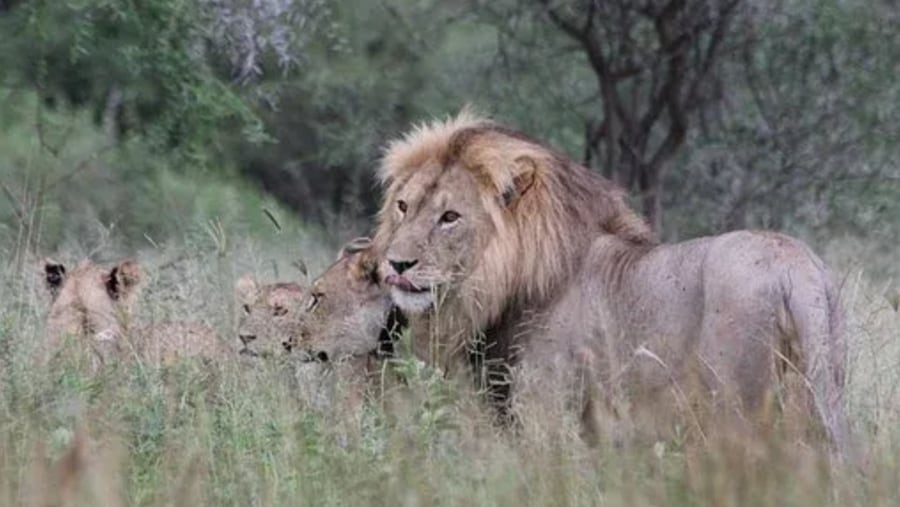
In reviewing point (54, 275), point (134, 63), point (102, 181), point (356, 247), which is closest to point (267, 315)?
point (356, 247)

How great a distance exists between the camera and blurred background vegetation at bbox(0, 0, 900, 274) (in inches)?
525

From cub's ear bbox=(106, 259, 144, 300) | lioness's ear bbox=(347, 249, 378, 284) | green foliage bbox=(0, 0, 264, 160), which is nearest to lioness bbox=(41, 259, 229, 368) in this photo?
cub's ear bbox=(106, 259, 144, 300)

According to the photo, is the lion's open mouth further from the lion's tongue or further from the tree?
the tree

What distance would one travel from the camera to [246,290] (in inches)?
284

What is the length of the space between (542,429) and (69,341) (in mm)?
1573

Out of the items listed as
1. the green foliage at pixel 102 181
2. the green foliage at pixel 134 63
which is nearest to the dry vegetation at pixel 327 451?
the green foliage at pixel 134 63

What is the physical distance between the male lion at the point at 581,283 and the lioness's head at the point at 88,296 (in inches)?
33.1

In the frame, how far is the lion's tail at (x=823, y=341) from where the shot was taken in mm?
6012

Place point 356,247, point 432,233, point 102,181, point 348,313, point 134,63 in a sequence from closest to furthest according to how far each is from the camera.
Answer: point 432,233 < point 348,313 < point 356,247 < point 134,63 < point 102,181

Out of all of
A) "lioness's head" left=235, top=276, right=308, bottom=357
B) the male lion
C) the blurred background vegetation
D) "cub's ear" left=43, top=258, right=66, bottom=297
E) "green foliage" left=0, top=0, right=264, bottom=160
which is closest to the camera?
the male lion

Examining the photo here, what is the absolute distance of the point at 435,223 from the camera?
7074 millimetres

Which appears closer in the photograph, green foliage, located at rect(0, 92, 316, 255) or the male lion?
the male lion

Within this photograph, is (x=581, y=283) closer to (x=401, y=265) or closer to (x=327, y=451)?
A: (x=401, y=265)

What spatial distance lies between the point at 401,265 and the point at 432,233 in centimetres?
18
